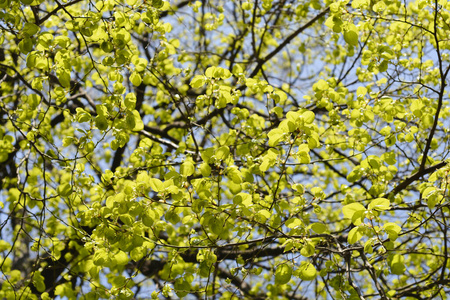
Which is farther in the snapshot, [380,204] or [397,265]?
[397,265]

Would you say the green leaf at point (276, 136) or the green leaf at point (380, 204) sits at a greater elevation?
the green leaf at point (276, 136)

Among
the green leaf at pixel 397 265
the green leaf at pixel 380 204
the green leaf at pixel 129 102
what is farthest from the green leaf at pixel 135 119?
the green leaf at pixel 397 265

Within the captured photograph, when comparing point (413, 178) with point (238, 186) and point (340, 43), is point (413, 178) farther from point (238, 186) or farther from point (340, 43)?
point (340, 43)

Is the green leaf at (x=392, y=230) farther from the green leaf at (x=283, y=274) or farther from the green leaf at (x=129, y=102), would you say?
the green leaf at (x=129, y=102)

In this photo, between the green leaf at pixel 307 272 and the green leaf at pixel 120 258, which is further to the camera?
the green leaf at pixel 120 258

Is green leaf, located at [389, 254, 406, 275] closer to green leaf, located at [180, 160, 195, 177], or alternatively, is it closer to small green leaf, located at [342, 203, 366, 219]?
small green leaf, located at [342, 203, 366, 219]

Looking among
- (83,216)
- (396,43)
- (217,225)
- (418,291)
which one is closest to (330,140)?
(396,43)

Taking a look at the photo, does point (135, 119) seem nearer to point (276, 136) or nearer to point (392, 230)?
point (276, 136)

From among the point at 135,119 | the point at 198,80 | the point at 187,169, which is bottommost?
the point at 187,169

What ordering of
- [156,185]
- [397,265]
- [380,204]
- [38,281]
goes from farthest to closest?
[38,281] < [397,265] < [156,185] < [380,204]

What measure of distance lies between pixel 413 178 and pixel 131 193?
210cm

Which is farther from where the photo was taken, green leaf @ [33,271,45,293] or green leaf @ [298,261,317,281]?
green leaf @ [33,271,45,293]

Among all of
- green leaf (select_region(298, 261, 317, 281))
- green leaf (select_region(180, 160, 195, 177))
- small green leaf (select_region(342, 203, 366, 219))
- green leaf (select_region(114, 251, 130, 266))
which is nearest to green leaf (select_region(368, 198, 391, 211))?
small green leaf (select_region(342, 203, 366, 219))

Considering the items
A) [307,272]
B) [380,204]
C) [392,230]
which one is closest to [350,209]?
[380,204]
